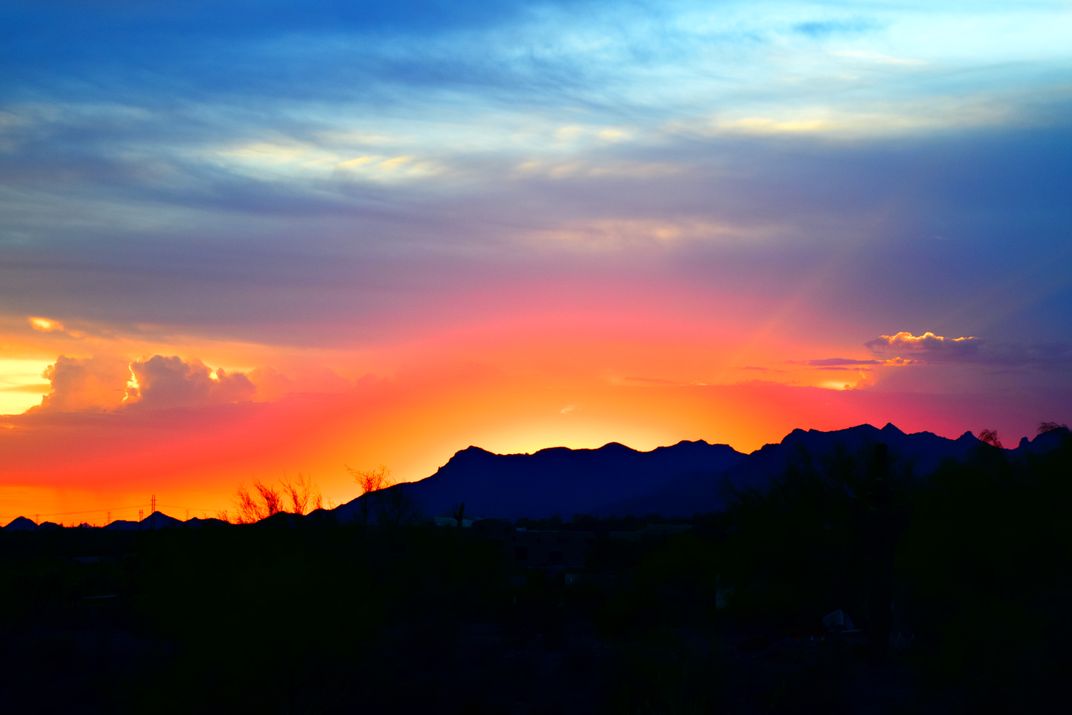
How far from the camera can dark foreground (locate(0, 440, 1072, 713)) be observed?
25250 millimetres

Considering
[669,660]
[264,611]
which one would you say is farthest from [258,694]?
[669,660]

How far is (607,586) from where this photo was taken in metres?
64.3

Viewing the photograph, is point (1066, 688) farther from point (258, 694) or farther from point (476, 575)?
point (476, 575)

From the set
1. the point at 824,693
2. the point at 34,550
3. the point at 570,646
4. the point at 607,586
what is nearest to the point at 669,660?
the point at 824,693

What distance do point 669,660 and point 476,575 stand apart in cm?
3340

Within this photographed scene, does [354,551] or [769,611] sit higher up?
[354,551]

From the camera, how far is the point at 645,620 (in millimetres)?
50906

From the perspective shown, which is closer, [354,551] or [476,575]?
[354,551]

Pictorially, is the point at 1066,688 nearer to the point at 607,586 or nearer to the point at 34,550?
the point at 607,586

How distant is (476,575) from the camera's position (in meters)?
59.5

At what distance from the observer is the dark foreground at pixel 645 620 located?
25250 millimetres

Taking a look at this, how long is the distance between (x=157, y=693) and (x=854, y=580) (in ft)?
88.5

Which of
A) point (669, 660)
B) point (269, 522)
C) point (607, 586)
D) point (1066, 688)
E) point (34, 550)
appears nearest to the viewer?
point (1066, 688)

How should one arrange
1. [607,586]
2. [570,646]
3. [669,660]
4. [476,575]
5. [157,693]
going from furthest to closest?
[607,586] < [476,575] < [570,646] < [669,660] < [157,693]
